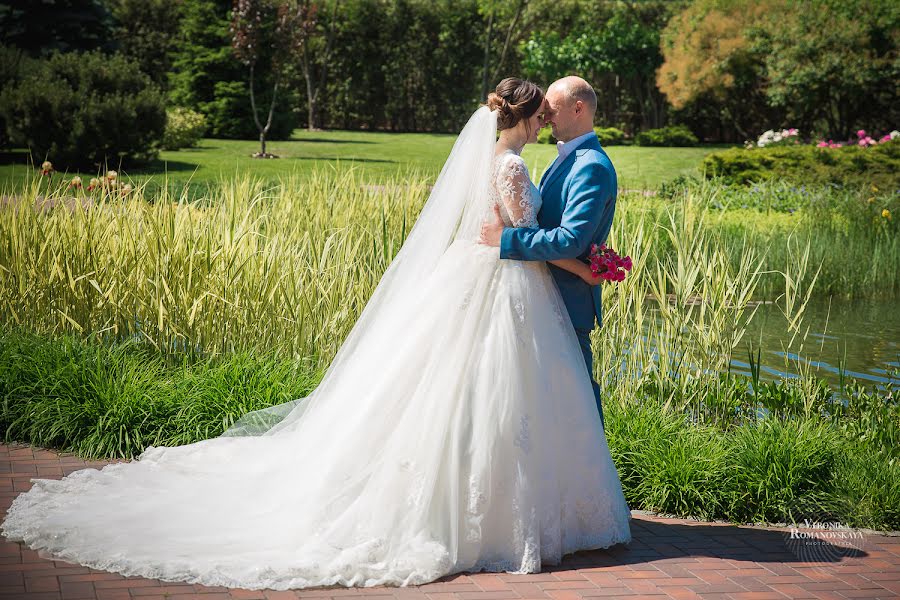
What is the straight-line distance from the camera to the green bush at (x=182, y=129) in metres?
22.8

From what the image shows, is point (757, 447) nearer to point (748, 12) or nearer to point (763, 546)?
point (763, 546)

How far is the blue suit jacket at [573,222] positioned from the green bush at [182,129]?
19.5 m

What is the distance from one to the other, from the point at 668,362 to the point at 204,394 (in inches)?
103

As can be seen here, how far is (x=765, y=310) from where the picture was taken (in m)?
9.81

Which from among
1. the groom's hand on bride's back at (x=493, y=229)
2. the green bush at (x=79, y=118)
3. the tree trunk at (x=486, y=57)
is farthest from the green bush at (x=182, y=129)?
the groom's hand on bride's back at (x=493, y=229)

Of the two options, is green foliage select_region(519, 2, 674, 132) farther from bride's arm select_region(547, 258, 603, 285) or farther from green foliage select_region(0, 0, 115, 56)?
bride's arm select_region(547, 258, 603, 285)

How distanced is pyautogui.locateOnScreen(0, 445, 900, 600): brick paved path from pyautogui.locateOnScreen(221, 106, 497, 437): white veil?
0.94m

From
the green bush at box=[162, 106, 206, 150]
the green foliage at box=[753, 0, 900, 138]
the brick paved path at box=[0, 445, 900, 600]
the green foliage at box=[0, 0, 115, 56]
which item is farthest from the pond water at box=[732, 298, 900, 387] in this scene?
the green foliage at box=[0, 0, 115, 56]

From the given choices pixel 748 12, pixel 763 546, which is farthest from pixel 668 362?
pixel 748 12

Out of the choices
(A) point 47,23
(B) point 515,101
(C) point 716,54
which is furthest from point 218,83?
(B) point 515,101

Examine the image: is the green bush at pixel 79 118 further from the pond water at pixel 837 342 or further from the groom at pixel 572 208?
the groom at pixel 572 208

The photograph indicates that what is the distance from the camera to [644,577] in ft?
11.1

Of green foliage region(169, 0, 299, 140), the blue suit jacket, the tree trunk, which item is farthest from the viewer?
the tree trunk

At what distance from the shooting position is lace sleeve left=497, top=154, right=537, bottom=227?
362 centimetres
